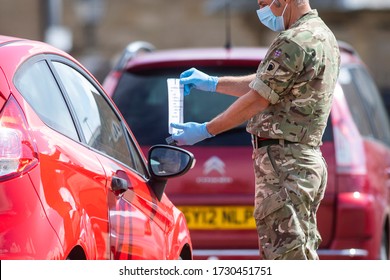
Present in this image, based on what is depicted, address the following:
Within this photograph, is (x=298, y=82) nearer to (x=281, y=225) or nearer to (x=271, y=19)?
(x=271, y=19)

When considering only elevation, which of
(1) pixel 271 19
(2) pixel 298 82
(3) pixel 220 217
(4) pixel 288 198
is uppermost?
(1) pixel 271 19

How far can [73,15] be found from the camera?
4191 centimetres

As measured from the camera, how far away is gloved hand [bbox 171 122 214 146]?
555cm

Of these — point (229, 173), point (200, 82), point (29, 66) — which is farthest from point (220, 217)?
point (29, 66)

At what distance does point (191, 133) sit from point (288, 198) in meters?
0.51

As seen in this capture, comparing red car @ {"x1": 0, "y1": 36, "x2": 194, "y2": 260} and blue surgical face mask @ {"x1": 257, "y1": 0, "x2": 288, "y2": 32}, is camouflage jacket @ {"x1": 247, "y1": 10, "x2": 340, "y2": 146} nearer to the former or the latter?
blue surgical face mask @ {"x1": 257, "y1": 0, "x2": 288, "y2": 32}

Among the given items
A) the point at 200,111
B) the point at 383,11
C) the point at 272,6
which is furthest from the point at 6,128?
the point at 383,11

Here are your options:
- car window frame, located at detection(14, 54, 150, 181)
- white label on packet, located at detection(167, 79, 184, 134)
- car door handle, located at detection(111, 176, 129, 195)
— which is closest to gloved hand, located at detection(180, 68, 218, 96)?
white label on packet, located at detection(167, 79, 184, 134)

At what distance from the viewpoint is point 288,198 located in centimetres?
537

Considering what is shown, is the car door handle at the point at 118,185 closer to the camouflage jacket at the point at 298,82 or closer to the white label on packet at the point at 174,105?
the camouflage jacket at the point at 298,82

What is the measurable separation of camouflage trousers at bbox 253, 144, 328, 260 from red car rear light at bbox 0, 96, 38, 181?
5.32ft

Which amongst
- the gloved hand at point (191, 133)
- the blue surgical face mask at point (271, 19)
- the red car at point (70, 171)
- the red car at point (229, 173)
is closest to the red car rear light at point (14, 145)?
the red car at point (70, 171)

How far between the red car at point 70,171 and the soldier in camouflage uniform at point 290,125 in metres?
0.39
